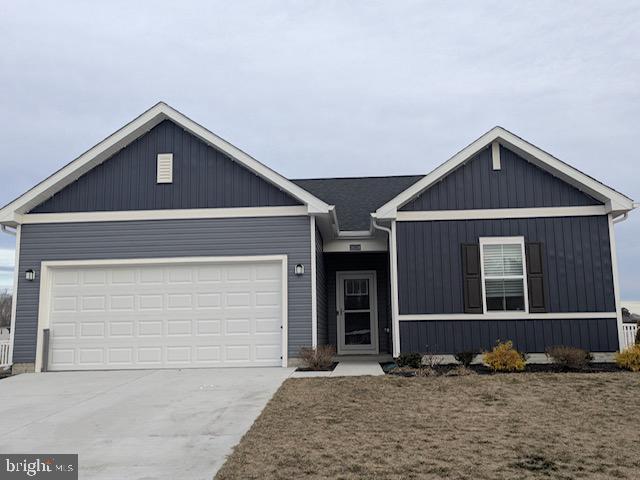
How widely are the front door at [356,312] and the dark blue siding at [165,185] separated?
13.5 feet

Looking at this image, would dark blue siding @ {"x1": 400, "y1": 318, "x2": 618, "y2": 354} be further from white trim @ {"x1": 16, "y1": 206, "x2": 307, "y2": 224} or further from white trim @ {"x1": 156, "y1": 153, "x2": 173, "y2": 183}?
white trim @ {"x1": 156, "y1": 153, "x2": 173, "y2": 183}

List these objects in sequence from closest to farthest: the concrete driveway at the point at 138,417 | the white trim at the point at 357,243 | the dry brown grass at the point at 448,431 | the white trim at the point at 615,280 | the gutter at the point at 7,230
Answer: the dry brown grass at the point at 448,431 < the concrete driveway at the point at 138,417 < the white trim at the point at 615,280 < the gutter at the point at 7,230 < the white trim at the point at 357,243

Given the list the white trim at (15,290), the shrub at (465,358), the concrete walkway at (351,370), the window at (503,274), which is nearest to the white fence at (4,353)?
the white trim at (15,290)

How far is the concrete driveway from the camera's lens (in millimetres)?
5270

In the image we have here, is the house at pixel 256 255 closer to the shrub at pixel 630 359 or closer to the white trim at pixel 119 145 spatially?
the white trim at pixel 119 145

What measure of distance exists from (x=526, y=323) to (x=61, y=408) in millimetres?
8357

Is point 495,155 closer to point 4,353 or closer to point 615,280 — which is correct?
point 615,280

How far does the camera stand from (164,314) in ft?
37.8

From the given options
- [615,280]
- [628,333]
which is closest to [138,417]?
[615,280]

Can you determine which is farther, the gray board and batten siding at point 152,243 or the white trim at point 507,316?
the gray board and batten siding at point 152,243

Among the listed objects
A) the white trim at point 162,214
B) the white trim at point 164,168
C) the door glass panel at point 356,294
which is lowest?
the door glass panel at point 356,294

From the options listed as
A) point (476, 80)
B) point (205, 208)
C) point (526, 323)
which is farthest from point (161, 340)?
point (476, 80)

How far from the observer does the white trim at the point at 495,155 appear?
11516 mm

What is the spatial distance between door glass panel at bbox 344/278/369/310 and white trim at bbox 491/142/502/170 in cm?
488
